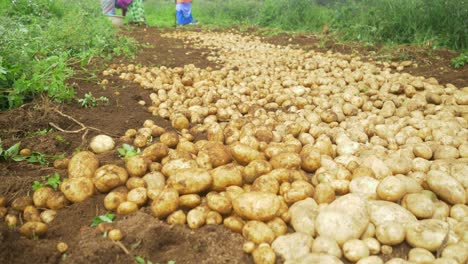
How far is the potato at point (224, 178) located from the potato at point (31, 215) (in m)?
0.99

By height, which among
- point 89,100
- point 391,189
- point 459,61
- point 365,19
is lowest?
point 89,100

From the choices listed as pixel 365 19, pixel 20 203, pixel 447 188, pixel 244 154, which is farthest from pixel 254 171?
pixel 365 19

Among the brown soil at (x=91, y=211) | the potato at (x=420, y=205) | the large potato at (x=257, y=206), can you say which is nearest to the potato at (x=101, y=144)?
the brown soil at (x=91, y=211)

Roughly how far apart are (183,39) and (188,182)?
6.27 metres

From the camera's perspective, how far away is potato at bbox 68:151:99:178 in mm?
2215

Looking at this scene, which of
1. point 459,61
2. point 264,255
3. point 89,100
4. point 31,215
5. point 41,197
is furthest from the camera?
point 459,61

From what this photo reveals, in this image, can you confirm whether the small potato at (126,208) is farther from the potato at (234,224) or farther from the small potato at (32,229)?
the potato at (234,224)

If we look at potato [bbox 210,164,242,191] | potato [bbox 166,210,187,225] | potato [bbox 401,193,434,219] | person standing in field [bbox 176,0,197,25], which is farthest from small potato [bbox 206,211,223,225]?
person standing in field [bbox 176,0,197,25]

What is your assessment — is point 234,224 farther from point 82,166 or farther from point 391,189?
point 82,166

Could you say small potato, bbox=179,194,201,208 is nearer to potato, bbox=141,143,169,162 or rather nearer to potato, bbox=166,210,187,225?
potato, bbox=166,210,187,225

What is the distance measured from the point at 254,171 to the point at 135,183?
75 centimetres

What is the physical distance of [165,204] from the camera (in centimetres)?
196

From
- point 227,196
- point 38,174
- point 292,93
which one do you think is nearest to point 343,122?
point 292,93

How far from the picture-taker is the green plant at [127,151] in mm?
2465
